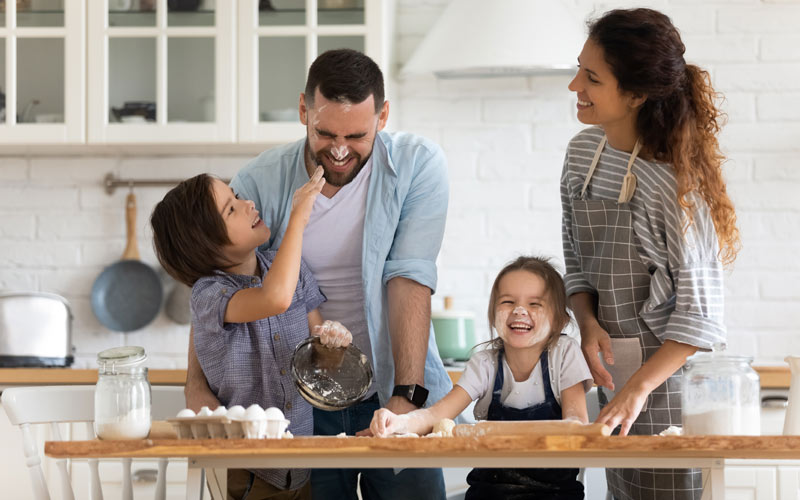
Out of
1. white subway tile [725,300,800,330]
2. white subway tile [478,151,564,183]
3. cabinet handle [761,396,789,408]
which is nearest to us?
cabinet handle [761,396,789,408]

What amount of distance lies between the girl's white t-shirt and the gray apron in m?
0.11

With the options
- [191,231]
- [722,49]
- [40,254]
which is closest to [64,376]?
[40,254]

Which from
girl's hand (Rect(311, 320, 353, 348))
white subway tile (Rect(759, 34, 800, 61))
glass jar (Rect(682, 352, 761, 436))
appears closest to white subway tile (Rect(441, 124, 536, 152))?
white subway tile (Rect(759, 34, 800, 61))

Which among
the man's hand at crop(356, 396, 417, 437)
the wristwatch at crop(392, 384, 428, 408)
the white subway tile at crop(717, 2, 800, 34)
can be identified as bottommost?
the man's hand at crop(356, 396, 417, 437)

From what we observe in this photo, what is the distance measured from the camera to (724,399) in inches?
55.9

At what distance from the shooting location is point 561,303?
1.91m

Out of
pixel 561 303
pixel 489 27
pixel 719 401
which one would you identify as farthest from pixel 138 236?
pixel 719 401

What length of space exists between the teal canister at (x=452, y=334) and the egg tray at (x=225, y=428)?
5.50ft

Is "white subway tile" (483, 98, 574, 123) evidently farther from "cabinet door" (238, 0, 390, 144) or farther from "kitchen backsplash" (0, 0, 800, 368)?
"cabinet door" (238, 0, 390, 144)

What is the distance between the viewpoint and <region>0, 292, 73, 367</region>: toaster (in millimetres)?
3070

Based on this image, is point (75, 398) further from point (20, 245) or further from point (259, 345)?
point (20, 245)

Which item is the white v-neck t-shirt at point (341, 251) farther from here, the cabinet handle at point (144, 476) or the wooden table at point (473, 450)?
the cabinet handle at point (144, 476)

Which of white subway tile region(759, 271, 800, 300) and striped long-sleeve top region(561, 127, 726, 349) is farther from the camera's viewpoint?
white subway tile region(759, 271, 800, 300)

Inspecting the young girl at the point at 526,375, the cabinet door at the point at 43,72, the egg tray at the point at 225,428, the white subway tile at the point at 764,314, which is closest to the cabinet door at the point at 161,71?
the cabinet door at the point at 43,72
